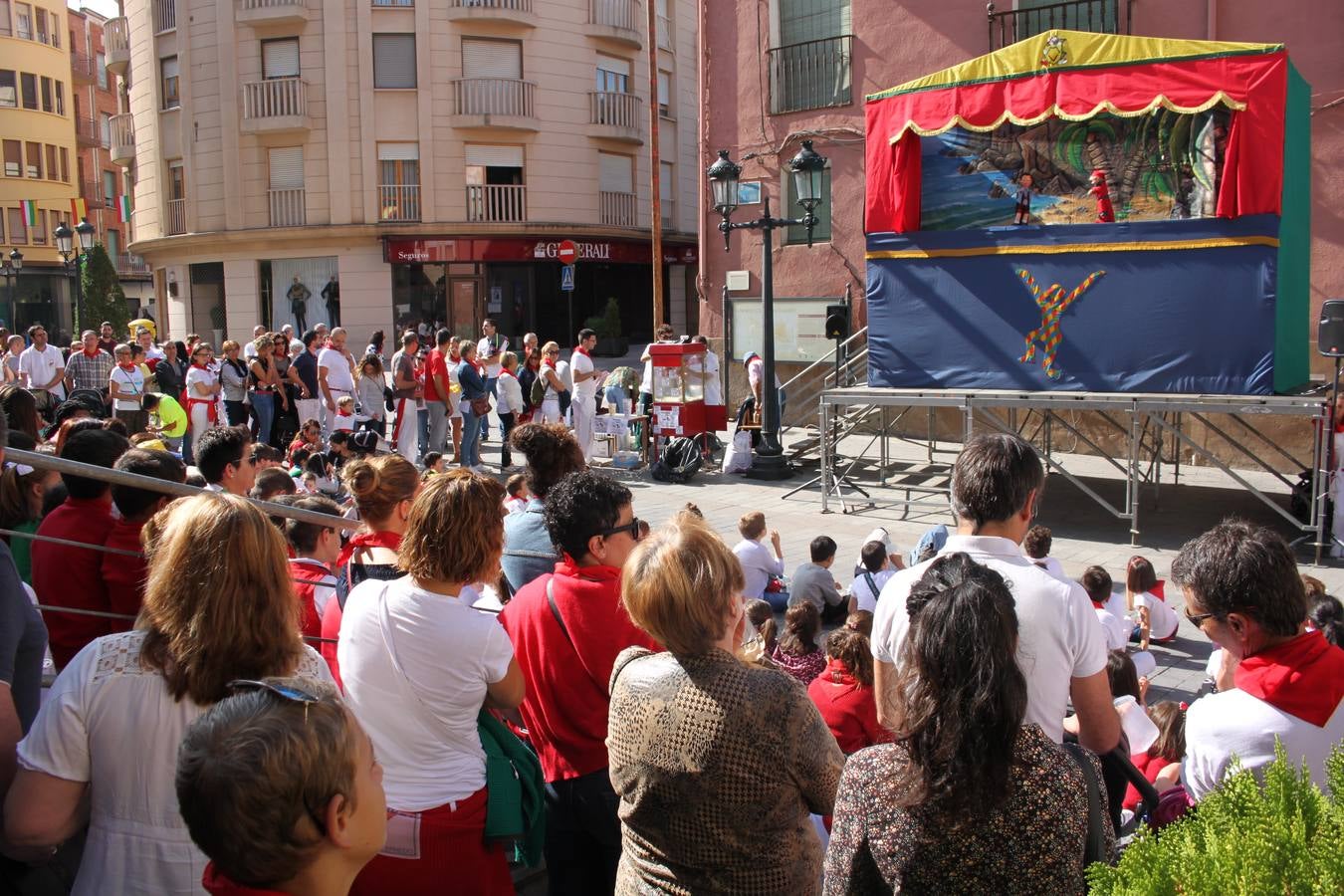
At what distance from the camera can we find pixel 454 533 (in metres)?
3.09

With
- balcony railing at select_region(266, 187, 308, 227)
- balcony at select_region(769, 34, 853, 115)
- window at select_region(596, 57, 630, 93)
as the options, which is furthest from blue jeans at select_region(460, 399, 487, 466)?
window at select_region(596, 57, 630, 93)

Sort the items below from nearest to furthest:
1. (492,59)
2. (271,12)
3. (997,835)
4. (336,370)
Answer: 1. (997,835)
2. (336,370)
3. (271,12)
4. (492,59)

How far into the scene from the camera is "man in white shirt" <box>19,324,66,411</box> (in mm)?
15214

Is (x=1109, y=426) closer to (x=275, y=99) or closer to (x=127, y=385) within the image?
(x=127, y=385)

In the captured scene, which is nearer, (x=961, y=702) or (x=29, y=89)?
(x=961, y=702)

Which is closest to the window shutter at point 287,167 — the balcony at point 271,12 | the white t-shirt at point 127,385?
the balcony at point 271,12

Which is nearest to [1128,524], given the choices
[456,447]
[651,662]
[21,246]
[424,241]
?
[456,447]

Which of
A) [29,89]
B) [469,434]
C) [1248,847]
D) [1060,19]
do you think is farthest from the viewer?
[29,89]

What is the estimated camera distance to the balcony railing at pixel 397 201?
97.7ft

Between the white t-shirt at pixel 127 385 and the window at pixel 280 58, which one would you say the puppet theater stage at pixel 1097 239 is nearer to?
the white t-shirt at pixel 127 385

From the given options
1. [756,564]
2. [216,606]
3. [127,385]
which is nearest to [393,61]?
[127,385]

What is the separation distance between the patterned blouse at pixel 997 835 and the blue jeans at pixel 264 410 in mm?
13701

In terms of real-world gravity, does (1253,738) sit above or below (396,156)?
below

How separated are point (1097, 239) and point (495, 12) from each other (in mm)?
22261
